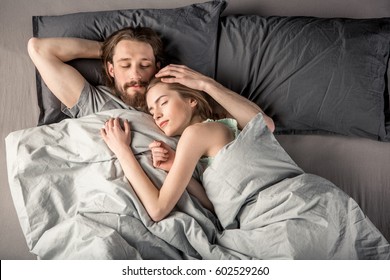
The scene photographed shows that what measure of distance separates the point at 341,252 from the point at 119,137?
2.05 ft

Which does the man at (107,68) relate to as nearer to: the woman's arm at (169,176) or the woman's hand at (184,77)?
the woman's hand at (184,77)

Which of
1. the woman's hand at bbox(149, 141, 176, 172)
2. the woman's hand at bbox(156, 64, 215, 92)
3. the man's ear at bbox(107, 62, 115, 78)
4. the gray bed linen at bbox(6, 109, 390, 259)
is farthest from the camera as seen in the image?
the man's ear at bbox(107, 62, 115, 78)

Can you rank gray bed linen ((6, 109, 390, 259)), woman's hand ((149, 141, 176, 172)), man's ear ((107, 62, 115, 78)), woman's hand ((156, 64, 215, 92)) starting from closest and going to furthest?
gray bed linen ((6, 109, 390, 259)) < woman's hand ((149, 141, 176, 172)) < woman's hand ((156, 64, 215, 92)) < man's ear ((107, 62, 115, 78))

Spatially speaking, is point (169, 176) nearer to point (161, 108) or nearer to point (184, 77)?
point (161, 108)

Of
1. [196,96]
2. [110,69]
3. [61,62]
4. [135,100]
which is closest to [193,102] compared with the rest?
[196,96]

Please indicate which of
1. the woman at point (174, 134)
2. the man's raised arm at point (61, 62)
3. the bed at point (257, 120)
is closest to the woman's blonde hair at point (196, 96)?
the woman at point (174, 134)

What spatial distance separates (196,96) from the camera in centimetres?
148

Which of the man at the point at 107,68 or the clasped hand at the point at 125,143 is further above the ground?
the man at the point at 107,68

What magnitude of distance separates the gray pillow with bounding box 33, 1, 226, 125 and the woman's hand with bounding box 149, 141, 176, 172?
0.33 metres

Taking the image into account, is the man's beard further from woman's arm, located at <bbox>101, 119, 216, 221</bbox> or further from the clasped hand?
woman's arm, located at <bbox>101, 119, 216, 221</bbox>

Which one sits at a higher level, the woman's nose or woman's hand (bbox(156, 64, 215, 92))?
woman's hand (bbox(156, 64, 215, 92))

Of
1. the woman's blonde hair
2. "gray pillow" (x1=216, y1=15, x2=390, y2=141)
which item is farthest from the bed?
the woman's blonde hair

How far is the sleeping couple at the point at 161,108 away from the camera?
1.32 metres

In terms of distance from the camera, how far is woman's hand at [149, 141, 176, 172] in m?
1.37
